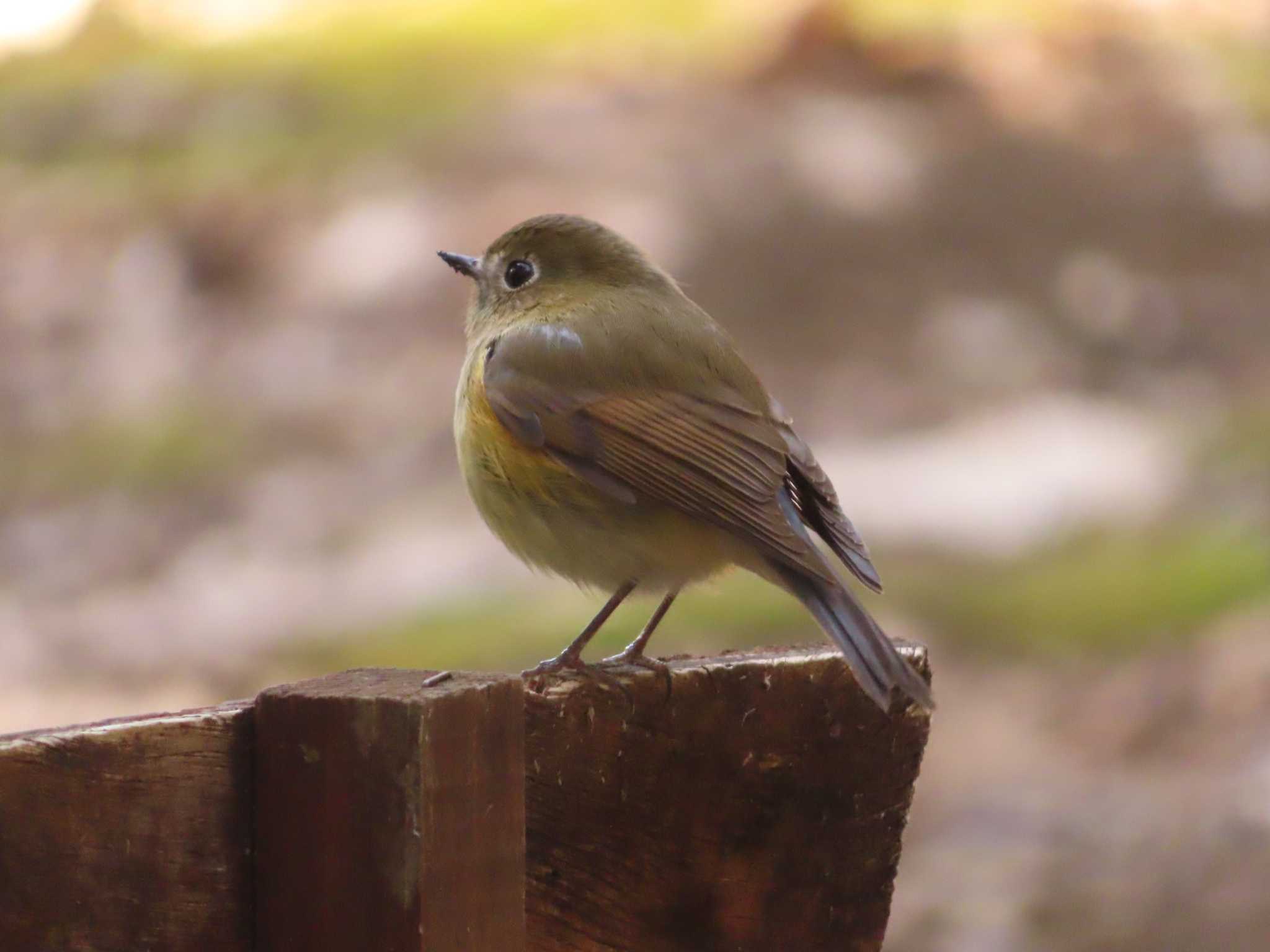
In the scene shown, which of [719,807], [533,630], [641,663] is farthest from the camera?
[533,630]

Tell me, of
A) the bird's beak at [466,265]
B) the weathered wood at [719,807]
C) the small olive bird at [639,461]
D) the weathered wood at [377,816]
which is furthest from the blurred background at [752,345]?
the weathered wood at [377,816]

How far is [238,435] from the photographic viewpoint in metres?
6.05

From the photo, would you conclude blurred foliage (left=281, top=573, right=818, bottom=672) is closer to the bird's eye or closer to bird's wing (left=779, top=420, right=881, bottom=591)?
the bird's eye

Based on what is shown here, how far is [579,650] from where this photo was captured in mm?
2719

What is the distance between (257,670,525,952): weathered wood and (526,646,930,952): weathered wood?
21cm

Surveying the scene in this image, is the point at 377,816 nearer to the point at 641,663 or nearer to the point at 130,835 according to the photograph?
the point at 130,835

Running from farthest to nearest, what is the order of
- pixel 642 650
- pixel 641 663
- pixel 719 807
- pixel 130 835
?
pixel 642 650 < pixel 641 663 < pixel 719 807 < pixel 130 835

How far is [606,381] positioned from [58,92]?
4148 mm

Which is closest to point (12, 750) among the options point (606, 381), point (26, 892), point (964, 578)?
point (26, 892)

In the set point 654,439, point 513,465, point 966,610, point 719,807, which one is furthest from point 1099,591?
point 719,807

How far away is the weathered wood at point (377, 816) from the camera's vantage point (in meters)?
1.57

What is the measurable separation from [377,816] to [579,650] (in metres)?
1.15

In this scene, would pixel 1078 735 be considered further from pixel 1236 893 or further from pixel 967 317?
pixel 967 317

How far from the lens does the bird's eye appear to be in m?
3.49
